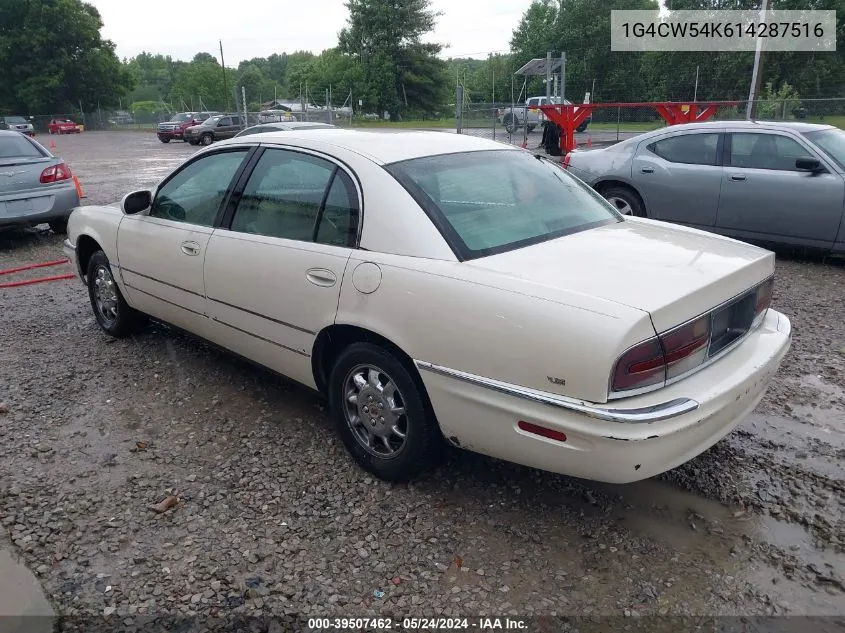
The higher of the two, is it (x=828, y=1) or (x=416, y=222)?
(x=828, y=1)

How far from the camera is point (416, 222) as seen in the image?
301 centimetres

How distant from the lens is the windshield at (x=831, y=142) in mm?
6789

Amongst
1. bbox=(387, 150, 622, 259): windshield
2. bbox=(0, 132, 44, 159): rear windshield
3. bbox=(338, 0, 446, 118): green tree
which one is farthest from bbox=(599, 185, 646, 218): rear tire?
bbox=(338, 0, 446, 118): green tree

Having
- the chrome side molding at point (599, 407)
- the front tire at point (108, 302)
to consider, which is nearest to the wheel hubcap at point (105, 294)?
the front tire at point (108, 302)

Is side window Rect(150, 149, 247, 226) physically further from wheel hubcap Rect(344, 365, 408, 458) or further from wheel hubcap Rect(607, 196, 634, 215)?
wheel hubcap Rect(607, 196, 634, 215)

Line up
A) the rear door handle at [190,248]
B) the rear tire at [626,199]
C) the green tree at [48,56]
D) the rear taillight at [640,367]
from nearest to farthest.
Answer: the rear taillight at [640,367] → the rear door handle at [190,248] → the rear tire at [626,199] → the green tree at [48,56]

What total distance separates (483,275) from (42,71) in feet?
230

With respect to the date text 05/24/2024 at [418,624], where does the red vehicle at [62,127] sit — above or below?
above

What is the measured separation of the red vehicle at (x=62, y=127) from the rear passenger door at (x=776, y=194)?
2264 inches

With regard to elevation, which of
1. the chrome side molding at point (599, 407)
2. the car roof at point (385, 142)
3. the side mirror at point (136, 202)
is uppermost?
the car roof at point (385, 142)

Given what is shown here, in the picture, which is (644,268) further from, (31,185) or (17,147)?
(17,147)

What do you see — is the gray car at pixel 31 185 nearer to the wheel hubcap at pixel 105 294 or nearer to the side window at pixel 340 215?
the wheel hubcap at pixel 105 294

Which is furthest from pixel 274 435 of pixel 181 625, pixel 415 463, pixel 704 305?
pixel 704 305

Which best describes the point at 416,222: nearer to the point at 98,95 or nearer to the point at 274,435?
the point at 274,435
